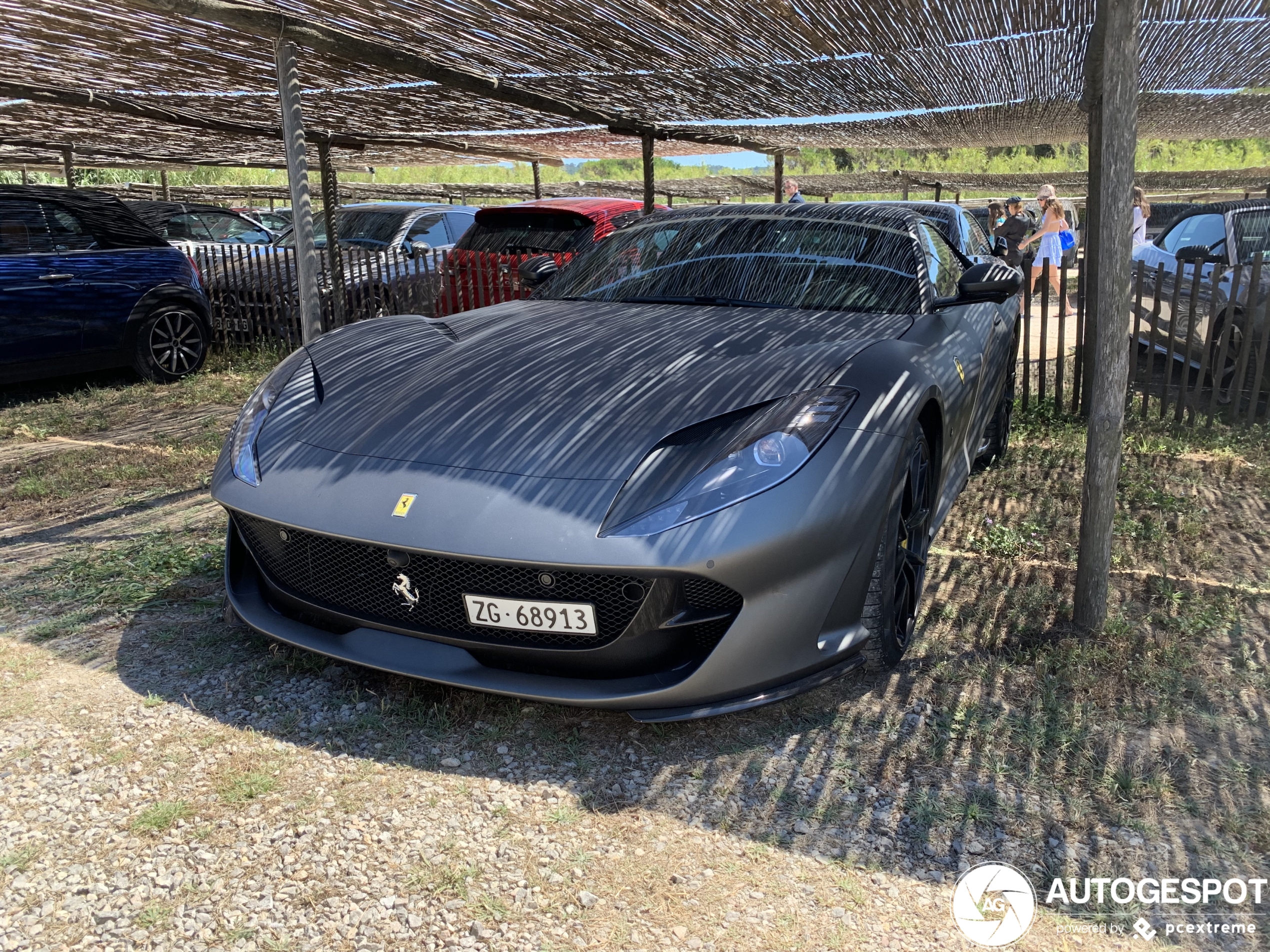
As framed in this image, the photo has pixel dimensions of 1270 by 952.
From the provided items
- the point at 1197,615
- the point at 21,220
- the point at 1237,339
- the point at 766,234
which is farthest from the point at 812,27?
the point at 21,220

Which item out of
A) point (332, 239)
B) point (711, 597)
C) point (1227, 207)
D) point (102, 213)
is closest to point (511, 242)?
point (332, 239)

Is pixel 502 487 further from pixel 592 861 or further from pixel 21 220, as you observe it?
pixel 21 220

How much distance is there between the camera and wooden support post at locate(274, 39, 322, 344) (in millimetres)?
4949

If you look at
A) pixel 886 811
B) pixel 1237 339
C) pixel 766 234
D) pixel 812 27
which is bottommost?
pixel 886 811

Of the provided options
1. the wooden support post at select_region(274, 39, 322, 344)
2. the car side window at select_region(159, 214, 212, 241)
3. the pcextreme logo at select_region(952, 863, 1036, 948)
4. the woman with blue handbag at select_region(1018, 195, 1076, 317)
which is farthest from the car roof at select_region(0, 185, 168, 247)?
the woman with blue handbag at select_region(1018, 195, 1076, 317)

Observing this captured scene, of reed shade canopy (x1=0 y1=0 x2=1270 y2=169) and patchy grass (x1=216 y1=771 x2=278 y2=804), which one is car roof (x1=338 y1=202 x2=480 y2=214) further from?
patchy grass (x1=216 y1=771 x2=278 y2=804)

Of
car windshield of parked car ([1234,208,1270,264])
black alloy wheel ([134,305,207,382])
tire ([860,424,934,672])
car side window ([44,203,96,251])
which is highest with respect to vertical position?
car side window ([44,203,96,251])

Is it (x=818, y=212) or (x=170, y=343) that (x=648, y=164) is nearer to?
Answer: (x=170, y=343)

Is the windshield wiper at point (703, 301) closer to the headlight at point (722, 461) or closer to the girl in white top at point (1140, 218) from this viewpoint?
the headlight at point (722, 461)

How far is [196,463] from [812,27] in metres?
4.37

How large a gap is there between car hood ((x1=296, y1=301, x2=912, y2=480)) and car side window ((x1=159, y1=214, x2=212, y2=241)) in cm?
1039

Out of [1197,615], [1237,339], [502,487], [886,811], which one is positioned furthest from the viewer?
[1237,339]

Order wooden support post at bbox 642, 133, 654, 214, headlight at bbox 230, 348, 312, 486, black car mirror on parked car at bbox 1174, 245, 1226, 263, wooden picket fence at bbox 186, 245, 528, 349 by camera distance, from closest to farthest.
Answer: headlight at bbox 230, 348, 312, 486 < black car mirror on parked car at bbox 1174, 245, 1226, 263 < wooden picket fence at bbox 186, 245, 528, 349 < wooden support post at bbox 642, 133, 654, 214

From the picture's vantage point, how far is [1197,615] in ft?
11.1
